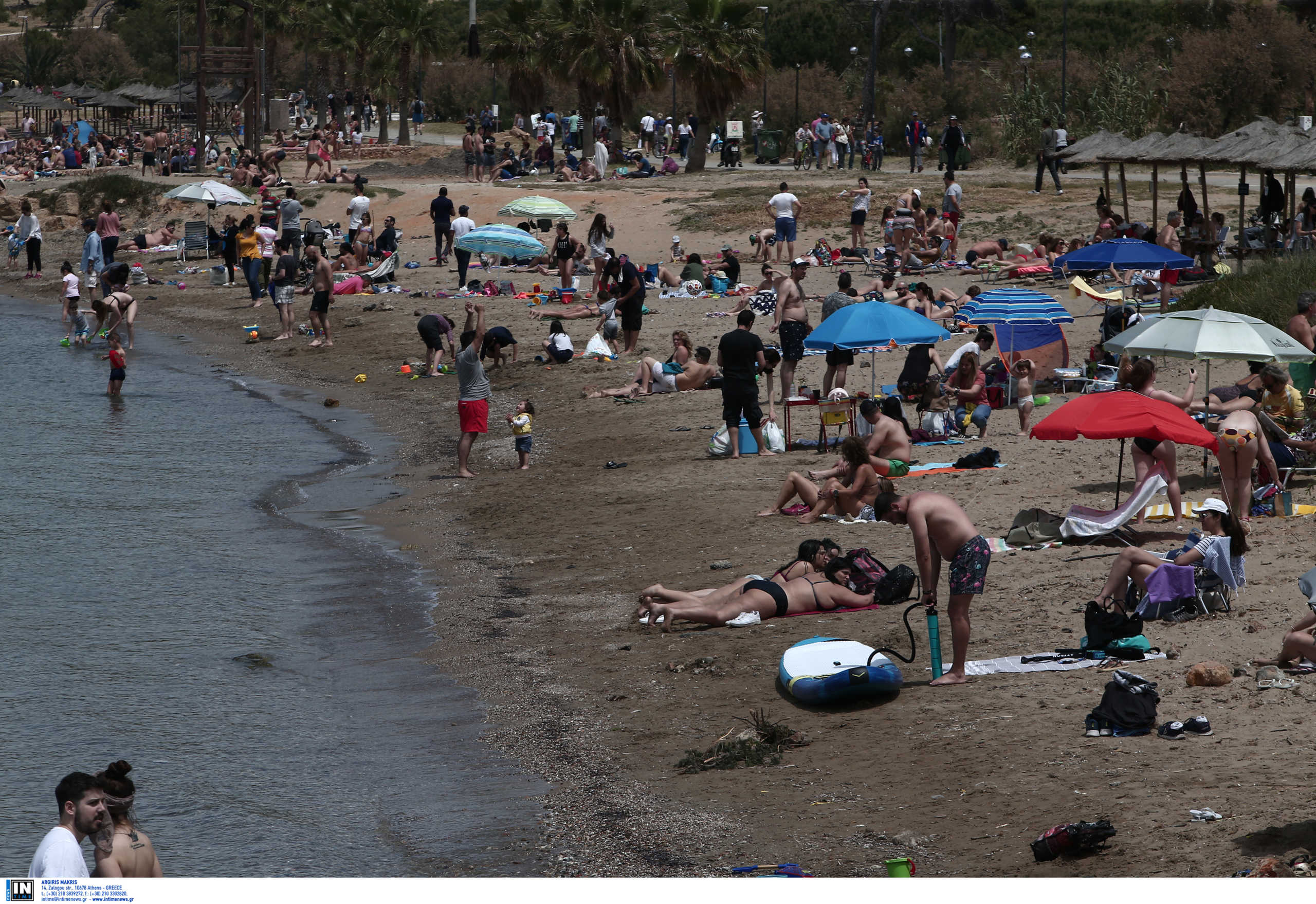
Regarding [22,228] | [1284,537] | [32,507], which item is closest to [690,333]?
[32,507]

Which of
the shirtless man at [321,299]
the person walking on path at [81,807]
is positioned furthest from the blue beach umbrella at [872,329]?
the shirtless man at [321,299]

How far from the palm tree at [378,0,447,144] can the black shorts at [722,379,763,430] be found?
35.6m

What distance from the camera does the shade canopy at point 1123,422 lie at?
11039 millimetres

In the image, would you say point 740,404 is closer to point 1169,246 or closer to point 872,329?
point 872,329

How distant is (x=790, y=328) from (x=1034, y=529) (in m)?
5.99

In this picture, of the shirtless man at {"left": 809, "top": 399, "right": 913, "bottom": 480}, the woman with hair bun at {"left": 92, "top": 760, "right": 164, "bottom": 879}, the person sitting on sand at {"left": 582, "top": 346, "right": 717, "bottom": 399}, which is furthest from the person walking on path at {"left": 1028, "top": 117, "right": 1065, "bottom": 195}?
the woman with hair bun at {"left": 92, "top": 760, "right": 164, "bottom": 879}

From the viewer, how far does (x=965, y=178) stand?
3609cm

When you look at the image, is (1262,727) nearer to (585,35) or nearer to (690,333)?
(690,333)

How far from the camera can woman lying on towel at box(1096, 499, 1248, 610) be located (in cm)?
991

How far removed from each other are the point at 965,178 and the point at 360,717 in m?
28.9

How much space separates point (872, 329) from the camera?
15.1m

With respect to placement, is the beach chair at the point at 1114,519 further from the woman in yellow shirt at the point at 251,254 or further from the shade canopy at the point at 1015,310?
the woman in yellow shirt at the point at 251,254

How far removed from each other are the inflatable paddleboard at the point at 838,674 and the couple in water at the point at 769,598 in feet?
4.83
